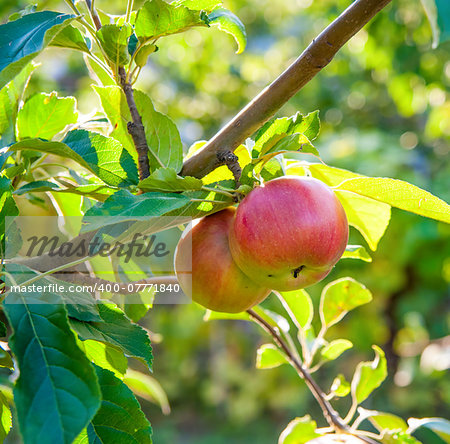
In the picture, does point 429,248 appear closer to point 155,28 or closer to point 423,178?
point 423,178

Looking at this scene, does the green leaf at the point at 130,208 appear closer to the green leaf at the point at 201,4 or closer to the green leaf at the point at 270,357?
the green leaf at the point at 201,4

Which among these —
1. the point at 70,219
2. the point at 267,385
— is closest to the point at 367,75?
the point at 267,385

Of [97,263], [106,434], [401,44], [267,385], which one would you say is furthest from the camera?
[267,385]

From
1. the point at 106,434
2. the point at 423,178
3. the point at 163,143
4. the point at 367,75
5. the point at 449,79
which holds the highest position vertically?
the point at 163,143

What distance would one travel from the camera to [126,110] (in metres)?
0.50

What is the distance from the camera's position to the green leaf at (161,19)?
1.47ft

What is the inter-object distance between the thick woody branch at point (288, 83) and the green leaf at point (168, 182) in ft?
0.20

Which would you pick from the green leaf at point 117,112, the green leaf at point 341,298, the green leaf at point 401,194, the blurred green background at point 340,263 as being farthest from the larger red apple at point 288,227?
the blurred green background at point 340,263

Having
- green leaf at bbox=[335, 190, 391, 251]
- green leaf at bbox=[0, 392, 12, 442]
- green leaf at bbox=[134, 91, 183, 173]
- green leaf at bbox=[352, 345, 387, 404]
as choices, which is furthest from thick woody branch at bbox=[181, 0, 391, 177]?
green leaf at bbox=[352, 345, 387, 404]

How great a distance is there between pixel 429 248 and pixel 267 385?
1.33 m

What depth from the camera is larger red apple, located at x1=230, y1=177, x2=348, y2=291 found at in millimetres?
440

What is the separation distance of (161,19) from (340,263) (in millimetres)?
2887

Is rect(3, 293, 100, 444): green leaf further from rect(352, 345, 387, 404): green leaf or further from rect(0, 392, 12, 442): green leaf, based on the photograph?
rect(352, 345, 387, 404): green leaf

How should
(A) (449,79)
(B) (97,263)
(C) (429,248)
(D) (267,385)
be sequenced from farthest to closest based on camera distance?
(D) (267,385) < (C) (429,248) < (A) (449,79) < (B) (97,263)
